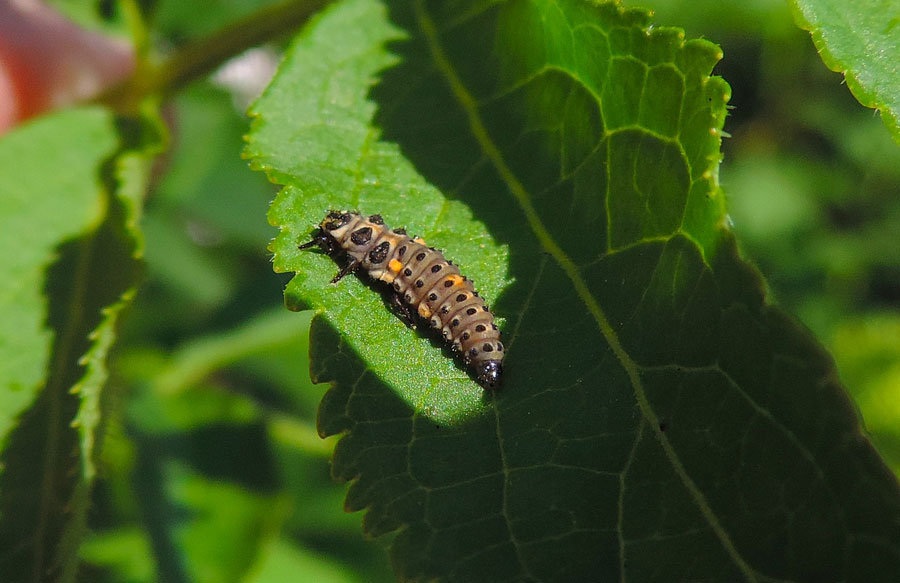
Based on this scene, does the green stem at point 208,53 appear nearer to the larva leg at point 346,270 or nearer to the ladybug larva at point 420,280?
the ladybug larva at point 420,280

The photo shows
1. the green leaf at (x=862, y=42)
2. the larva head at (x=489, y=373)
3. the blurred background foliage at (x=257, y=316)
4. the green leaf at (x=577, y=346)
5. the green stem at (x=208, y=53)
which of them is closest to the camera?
the green leaf at (x=577, y=346)

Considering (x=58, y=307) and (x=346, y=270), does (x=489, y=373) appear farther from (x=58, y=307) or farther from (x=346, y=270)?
(x=58, y=307)

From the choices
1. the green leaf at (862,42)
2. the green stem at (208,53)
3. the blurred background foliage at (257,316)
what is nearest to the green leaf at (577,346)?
the blurred background foliage at (257,316)

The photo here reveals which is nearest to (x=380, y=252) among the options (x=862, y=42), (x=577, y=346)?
(x=577, y=346)

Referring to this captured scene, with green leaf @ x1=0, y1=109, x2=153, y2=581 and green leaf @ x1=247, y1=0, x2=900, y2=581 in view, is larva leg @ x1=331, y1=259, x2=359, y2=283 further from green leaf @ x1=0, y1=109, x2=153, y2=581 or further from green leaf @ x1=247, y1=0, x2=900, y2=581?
green leaf @ x1=0, y1=109, x2=153, y2=581

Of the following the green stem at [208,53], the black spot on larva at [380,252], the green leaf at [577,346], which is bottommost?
the green leaf at [577,346]
